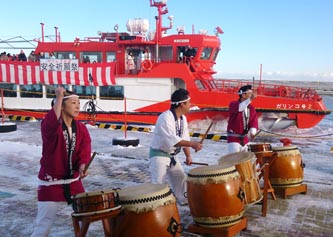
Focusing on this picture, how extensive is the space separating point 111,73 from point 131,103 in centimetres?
149

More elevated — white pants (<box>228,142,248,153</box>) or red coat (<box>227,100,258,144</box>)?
red coat (<box>227,100,258,144</box>)

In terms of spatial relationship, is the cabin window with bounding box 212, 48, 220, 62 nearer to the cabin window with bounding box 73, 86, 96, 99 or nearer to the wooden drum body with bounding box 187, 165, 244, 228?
the cabin window with bounding box 73, 86, 96, 99

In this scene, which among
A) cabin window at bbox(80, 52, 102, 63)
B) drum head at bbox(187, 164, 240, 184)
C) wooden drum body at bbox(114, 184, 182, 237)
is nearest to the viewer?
wooden drum body at bbox(114, 184, 182, 237)

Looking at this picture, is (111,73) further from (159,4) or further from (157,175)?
(157,175)

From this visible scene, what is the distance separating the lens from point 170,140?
14.9ft

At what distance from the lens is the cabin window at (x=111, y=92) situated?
15148 mm

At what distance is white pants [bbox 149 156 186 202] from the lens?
483 cm

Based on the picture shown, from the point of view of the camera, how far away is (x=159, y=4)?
55.0 ft

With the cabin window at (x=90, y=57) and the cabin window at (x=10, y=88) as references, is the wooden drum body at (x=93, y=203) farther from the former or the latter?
the cabin window at (x=10, y=88)

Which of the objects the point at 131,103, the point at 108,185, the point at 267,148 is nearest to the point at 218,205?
the point at 267,148

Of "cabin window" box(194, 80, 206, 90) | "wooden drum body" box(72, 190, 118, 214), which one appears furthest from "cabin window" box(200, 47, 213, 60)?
"wooden drum body" box(72, 190, 118, 214)

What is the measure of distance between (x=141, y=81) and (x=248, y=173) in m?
10.6

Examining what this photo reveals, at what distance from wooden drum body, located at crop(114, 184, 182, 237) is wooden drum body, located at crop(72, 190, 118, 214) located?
0.87ft

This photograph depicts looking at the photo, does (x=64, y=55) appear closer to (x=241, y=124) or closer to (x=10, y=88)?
(x=10, y=88)
